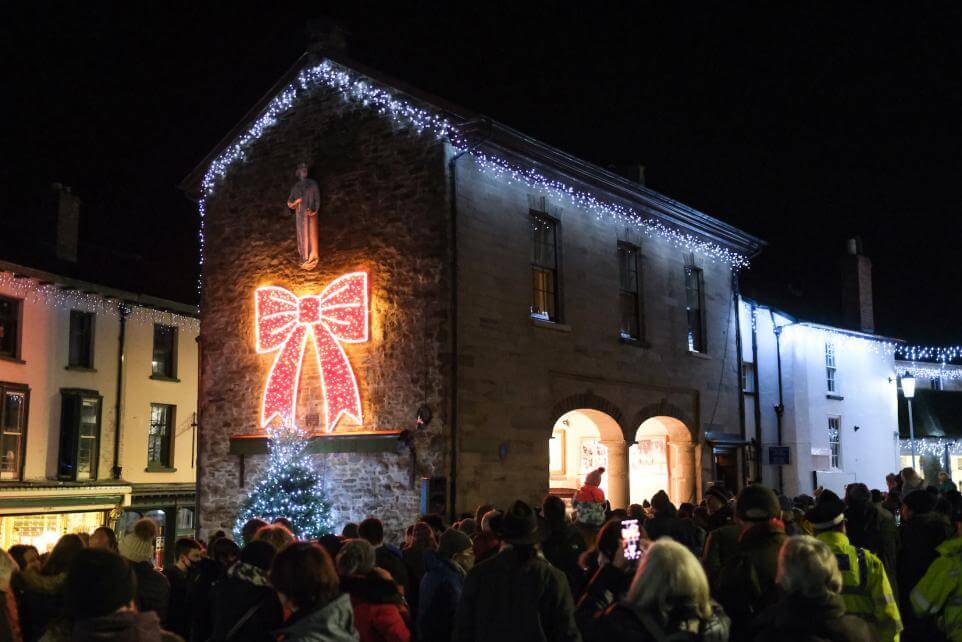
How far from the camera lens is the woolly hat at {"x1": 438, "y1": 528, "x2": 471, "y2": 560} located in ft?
24.4

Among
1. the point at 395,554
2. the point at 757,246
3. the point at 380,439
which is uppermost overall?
the point at 757,246

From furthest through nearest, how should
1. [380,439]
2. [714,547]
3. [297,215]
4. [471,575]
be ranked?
[297,215] < [380,439] < [714,547] < [471,575]

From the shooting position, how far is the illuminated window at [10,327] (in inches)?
1022

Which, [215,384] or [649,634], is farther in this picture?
[215,384]

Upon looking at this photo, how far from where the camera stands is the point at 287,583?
15.7 feet

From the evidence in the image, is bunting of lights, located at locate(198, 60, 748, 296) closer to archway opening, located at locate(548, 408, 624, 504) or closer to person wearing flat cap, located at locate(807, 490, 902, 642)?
archway opening, located at locate(548, 408, 624, 504)

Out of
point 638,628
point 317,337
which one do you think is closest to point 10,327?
point 317,337

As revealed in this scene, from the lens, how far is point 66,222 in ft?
93.0

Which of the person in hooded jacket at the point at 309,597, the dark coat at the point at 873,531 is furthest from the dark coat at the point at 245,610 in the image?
the dark coat at the point at 873,531

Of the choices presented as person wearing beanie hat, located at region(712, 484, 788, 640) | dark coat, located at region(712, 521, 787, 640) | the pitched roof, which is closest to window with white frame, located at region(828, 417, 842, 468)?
the pitched roof

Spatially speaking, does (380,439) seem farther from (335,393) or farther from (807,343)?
(807,343)

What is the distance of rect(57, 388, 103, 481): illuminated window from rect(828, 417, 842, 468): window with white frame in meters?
21.4

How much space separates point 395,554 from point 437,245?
8.58m

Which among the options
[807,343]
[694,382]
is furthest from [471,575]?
[807,343]
